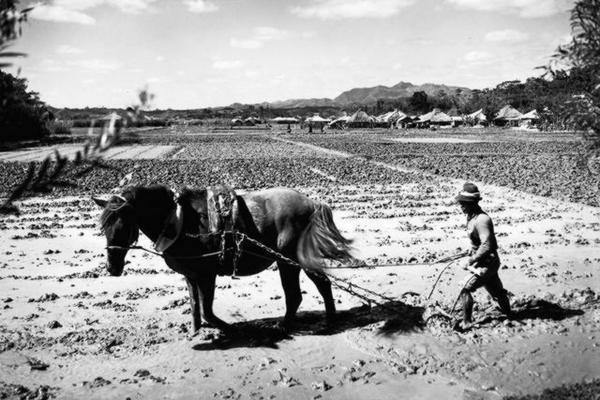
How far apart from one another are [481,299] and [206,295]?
149 inches

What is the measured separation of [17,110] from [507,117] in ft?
300

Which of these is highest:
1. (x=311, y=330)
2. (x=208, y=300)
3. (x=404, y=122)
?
(x=404, y=122)

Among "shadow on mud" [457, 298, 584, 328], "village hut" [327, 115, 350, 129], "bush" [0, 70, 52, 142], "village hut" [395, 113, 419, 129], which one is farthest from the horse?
"village hut" [395, 113, 419, 129]

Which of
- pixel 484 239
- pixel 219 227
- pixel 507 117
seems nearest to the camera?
pixel 484 239

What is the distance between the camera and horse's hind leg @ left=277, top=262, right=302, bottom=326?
6344 mm

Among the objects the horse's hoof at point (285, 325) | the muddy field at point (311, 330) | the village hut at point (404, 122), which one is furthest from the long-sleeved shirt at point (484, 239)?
the village hut at point (404, 122)

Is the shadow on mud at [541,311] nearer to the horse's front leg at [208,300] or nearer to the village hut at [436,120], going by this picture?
the horse's front leg at [208,300]

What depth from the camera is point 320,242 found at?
628 centimetres

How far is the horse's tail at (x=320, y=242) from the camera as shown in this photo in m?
6.22

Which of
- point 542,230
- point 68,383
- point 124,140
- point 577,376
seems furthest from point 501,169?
point 124,140

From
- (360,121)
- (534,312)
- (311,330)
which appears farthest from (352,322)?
(360,121)

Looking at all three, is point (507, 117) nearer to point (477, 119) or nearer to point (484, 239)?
point (477, 119)

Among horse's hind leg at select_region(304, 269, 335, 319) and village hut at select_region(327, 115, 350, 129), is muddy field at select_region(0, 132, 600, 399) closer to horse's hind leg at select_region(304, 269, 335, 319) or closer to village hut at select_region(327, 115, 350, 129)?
horse's hind leg at select_region(304, 269, 335, 319)

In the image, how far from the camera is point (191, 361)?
570cm
